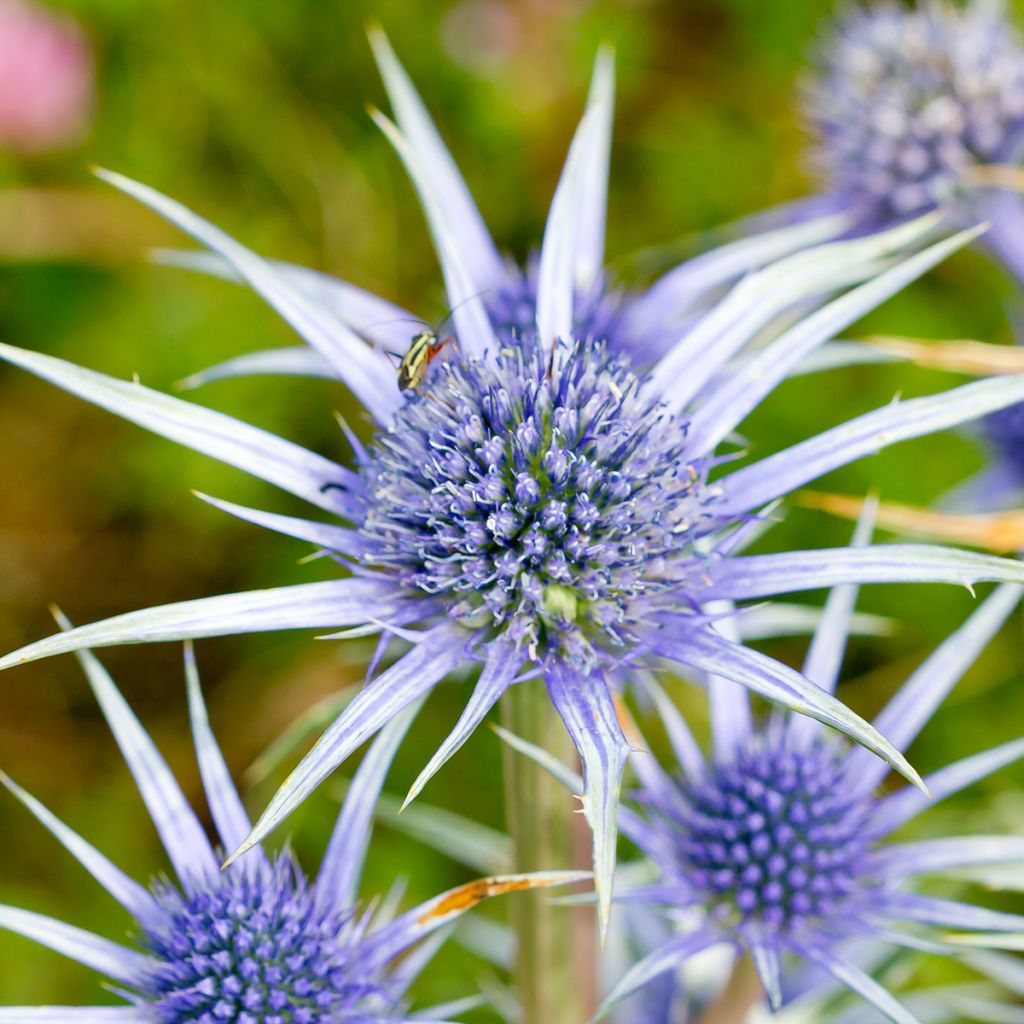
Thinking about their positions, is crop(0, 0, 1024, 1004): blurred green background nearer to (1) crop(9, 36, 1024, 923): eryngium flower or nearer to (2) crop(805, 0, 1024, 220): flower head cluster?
(2) crop(805, 0, 1024, 220): flower head cluster

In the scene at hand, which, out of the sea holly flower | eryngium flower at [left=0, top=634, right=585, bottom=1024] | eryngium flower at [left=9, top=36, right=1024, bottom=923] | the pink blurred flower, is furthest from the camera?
the pink blurred flower

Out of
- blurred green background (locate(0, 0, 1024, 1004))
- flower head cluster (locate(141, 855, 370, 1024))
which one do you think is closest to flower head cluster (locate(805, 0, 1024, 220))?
blurred green background (locate(0, 0, 1024, 1004))

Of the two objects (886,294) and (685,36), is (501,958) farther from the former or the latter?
(685,36)

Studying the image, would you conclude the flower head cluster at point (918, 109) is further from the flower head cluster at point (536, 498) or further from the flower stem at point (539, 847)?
the flower stem at point (539, 847)

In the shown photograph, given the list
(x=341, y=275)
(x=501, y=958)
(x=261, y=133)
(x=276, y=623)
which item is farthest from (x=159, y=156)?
(x=276, y=623)

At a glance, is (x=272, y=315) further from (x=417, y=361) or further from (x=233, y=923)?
(x=233, y=923)

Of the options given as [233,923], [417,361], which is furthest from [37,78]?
[233,923]
